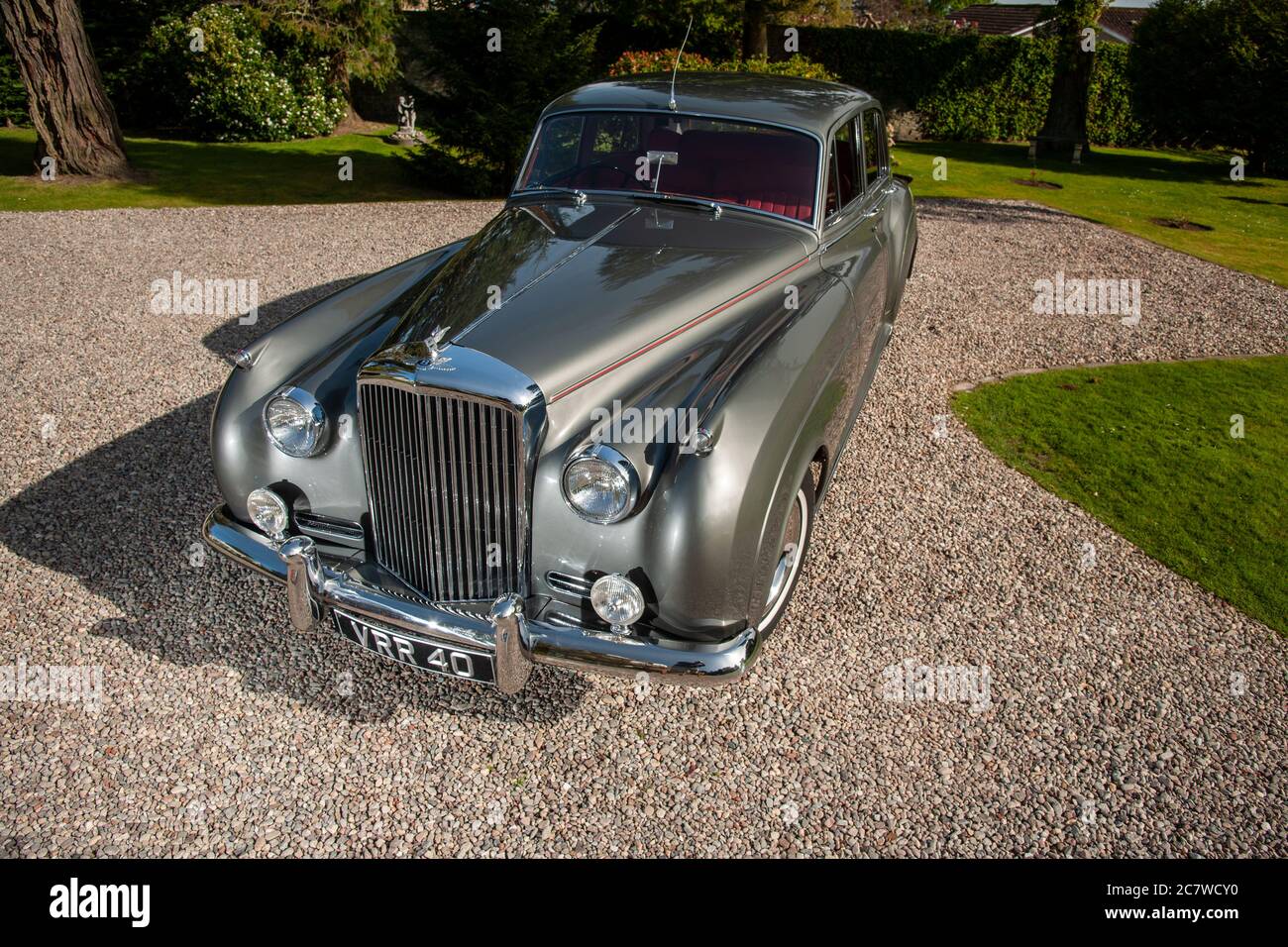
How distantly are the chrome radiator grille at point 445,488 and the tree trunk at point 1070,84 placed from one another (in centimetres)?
1889

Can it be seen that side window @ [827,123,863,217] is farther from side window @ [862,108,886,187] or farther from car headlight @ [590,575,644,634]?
car headlight @ [590,575,644,634]

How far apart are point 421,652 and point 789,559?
5.03 feet

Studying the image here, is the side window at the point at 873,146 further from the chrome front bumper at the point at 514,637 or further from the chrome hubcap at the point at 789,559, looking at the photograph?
the chrome front bumper at the point at 514,637

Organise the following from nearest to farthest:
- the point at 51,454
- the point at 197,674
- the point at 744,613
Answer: the point at 744,613
the point at 197,674
the point at 51,454

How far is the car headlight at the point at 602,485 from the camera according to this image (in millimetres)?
2904

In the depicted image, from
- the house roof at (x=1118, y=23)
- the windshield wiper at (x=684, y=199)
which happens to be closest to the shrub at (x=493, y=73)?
the windshield wiper at (x=684, y=199)

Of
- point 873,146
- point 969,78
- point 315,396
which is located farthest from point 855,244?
point 969,78

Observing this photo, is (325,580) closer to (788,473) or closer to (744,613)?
(744,613)

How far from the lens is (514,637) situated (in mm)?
2916

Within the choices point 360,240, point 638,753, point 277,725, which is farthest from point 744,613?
point 360,240

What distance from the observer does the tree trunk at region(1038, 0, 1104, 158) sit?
17.0 metres

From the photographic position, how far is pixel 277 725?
11.1ft

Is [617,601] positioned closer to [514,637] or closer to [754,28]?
[514,637]

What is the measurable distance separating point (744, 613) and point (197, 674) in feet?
Answer: 7.80
